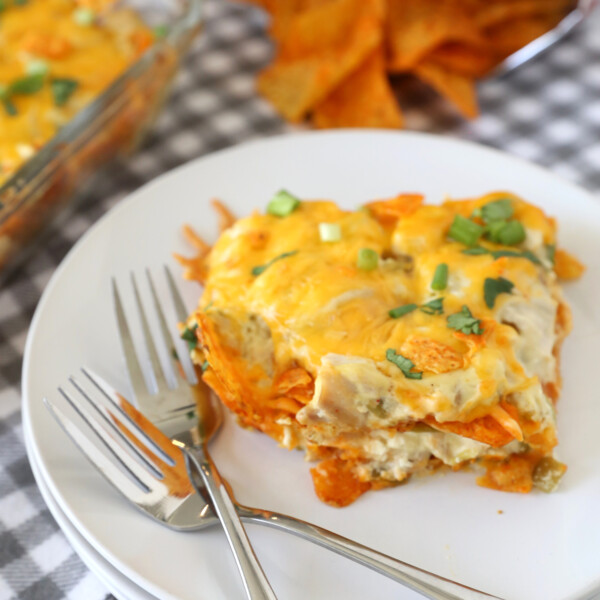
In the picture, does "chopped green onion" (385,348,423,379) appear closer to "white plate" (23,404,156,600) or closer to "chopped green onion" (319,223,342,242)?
"chopped green onion" (319,223,342,242)

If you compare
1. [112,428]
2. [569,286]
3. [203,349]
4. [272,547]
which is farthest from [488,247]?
[112,428]

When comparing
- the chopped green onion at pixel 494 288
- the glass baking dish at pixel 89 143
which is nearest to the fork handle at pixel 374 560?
the chopped green onion at pixel 494 288

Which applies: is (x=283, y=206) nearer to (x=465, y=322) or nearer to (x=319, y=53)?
(x=465, y=322)

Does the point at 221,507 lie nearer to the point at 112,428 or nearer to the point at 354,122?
the point at 112,428

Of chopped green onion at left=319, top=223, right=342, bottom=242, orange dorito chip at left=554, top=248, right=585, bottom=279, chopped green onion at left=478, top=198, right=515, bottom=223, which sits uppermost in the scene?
chopped green onion at left=319, top=223, right=342, bottom=242

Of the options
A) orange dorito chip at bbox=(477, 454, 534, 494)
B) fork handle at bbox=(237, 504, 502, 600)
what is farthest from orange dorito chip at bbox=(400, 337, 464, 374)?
fork handle at bbox=(237, 504, 502, 600)

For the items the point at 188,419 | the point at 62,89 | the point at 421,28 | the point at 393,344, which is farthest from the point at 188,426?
the point at 421,28
